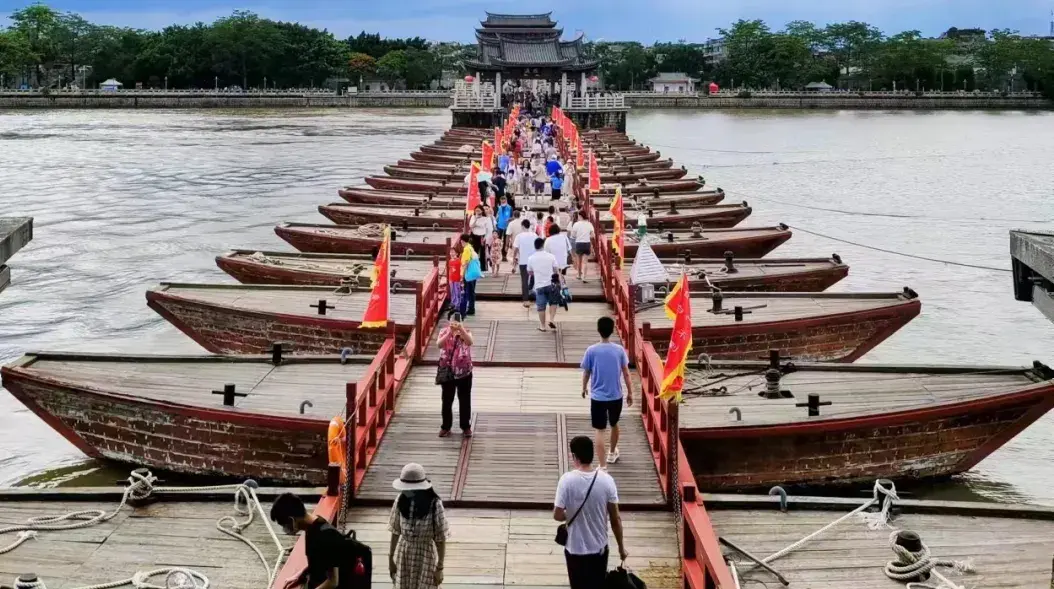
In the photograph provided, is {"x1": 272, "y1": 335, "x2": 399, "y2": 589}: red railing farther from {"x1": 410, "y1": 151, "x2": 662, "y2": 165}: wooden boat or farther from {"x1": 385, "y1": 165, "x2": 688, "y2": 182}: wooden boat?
{"x1": 410, "y1": 151, "x2": 662, "y2": 165}: wooden boat

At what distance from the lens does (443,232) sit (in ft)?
96.5

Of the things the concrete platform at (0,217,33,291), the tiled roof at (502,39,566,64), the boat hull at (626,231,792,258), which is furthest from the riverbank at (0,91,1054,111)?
the concrete platform at (0,217,33,291)

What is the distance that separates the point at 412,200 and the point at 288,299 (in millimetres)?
15608

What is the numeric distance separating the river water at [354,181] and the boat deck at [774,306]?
3.46 metres

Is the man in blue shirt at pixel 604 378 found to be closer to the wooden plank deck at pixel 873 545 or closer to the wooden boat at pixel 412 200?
the wooden plank deck at pixel 873 545

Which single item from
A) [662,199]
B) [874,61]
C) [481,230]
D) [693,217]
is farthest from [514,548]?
[874,61]

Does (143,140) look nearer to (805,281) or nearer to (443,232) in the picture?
(443,232)

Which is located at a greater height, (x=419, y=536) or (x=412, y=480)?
(x=412, y=480)

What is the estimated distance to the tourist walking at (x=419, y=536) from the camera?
8.31m

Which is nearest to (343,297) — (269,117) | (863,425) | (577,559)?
(863,425)

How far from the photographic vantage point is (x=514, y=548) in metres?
10.5

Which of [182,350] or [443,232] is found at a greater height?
[443,232]

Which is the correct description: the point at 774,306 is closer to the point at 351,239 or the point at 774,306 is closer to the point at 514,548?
the point at 514,548

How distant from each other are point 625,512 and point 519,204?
2517cm
